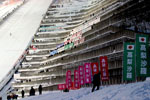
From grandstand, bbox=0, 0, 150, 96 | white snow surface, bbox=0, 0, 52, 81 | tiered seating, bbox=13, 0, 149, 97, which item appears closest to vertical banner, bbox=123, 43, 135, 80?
grandstand, bbox=0, 0, 150, 96

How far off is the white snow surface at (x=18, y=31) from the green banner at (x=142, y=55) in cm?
5358

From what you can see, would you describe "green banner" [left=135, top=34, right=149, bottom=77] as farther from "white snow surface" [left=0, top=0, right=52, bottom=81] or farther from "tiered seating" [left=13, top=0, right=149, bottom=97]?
"white snow surface" [left=0, top=0, right=52, bottom=81]

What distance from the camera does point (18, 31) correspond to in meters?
104

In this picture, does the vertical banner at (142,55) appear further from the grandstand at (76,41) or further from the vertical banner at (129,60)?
the grandstand at (76,41)

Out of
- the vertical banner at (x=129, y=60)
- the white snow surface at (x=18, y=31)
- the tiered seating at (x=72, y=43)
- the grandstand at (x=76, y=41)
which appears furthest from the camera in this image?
the white snow surface at (x=18, y=31)

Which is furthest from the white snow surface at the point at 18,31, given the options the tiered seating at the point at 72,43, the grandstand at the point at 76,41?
the tiered seating at the point at 72,43

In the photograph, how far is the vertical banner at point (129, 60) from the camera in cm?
2349

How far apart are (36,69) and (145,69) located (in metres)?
50.7

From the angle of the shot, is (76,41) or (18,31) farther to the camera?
(18,31)

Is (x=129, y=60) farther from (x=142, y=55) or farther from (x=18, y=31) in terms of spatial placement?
(x=18, y=31)

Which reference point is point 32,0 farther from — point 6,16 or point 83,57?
point 83,57

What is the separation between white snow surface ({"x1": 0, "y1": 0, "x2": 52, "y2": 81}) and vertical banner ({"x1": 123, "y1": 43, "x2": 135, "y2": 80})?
2052 inches

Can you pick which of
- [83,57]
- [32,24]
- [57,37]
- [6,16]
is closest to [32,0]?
[6,16]

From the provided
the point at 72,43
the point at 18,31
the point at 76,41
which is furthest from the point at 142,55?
the point at 18,31
